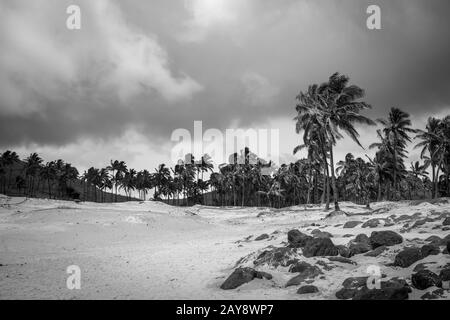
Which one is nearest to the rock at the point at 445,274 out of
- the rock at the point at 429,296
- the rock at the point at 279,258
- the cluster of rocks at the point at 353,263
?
the cluster of rocks at the point at 353,263

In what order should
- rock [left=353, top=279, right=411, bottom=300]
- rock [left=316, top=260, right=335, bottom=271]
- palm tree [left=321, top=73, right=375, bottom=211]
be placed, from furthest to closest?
palm tree [left=321, top=73, right=375, bottom=211] → rock [left=316, top=260, right=335, bottom=271] → rock [left=353, top=279, right=411, bottom=300]

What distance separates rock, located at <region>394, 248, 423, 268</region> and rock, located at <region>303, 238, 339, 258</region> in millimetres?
2490

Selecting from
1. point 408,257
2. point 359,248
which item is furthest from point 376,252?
point 408,257

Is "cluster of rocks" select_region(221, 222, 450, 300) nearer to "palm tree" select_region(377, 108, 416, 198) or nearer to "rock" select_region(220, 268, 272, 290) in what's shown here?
"rock" select_region(220, 268, 272, 290)

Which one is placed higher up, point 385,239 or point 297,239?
point 385,239

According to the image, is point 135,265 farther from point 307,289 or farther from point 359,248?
point 359,248

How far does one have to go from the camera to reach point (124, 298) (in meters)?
9.73

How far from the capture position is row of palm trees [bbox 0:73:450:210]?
3059 centimetres

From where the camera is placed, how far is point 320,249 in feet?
39.4

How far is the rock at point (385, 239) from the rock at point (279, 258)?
3.21 meters

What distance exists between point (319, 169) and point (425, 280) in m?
60.7

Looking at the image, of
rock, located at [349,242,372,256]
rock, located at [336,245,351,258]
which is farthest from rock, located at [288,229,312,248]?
rock, located at [349,242,372,256]

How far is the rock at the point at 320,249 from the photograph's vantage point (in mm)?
11805

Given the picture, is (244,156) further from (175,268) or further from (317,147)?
(175,268)
